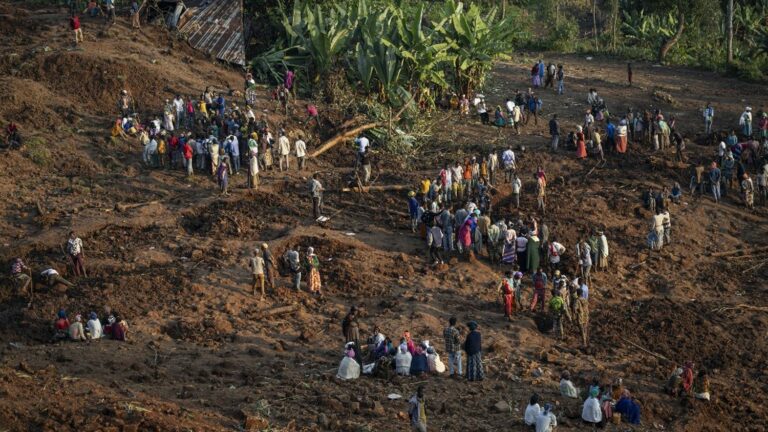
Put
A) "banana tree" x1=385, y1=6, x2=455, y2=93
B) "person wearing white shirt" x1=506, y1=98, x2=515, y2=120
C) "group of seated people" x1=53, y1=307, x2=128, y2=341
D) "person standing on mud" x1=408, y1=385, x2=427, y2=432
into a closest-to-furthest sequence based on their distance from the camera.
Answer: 1. "person standing on mud" x1=408, y1=385, x2=427, y2=432
2. "group of seated people" x1=53, y1=307, x2=128, y2=341
3. "banana tree" x1=385, y1=6, x2=455, y2=93
4. "person wearing white shirt" x1=506, y1=98, x2=515, y2=120

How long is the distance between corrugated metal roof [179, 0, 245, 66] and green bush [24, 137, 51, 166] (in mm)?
7396

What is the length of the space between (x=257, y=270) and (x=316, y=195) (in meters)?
3.85

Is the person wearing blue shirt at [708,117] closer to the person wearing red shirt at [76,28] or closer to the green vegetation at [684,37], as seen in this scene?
the green vegetation at [684,37]

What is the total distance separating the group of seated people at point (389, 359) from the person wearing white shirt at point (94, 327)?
445 centimetres

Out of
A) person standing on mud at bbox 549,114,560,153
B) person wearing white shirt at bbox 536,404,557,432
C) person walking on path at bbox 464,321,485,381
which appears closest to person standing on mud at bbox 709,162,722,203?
person standing on mud at bbox 549,114,560,153

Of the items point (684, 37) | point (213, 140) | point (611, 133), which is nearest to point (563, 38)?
point (684, 37)

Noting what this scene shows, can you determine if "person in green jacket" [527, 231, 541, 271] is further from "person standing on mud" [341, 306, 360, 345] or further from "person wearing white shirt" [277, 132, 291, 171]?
"person wearing white shirt" [277, 132, 291, 171]

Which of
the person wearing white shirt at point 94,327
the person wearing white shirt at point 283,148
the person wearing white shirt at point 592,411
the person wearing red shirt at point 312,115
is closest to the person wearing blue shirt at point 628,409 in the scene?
the person wearing white shirt at point 592,411

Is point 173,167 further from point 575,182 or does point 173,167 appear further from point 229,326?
point 575,182

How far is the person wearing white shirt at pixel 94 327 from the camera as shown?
22203mm

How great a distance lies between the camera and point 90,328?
22.2 m

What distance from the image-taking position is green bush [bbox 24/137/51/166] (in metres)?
29.1

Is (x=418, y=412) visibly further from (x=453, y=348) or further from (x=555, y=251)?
(x=555, y=251)

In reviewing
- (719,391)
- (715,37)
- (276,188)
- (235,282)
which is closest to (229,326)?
(235,282)
